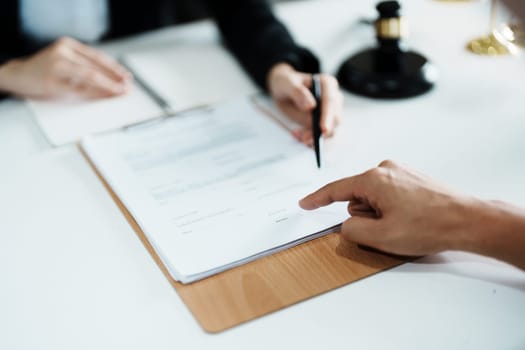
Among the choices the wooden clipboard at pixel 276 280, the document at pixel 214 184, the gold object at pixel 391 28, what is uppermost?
the gold object at pixel 391 28

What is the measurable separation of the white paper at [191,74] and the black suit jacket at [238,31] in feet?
0.09

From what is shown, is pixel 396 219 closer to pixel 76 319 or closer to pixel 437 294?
pixel 437 294

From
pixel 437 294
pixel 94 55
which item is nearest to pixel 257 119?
pixel 94 55

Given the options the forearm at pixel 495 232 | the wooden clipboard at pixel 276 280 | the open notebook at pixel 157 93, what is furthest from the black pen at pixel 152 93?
the forearm at pixel 495 232

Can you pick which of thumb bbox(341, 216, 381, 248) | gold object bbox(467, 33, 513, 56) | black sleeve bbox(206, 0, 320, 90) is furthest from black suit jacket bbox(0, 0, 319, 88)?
thumb bbox(341, 216, 381, 248)

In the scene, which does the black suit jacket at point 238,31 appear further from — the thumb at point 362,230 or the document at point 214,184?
the thumb at point 362,230

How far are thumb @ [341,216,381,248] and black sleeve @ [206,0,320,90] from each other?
43 cm

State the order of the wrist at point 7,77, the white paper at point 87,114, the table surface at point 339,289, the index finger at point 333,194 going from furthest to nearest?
the wrist at point 7,77
the white paper at point 87,114
the index finger at point 333,194
the table surface at point 339,289

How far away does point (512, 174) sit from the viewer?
2.68 feet

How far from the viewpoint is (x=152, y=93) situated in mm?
1081

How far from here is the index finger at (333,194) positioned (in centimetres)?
72

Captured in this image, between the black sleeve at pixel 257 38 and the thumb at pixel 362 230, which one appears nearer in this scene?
the thumb at pixel 362 230

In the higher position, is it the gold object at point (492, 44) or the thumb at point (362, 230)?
the gold object at point (492, 44)

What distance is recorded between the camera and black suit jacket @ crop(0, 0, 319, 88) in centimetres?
108
